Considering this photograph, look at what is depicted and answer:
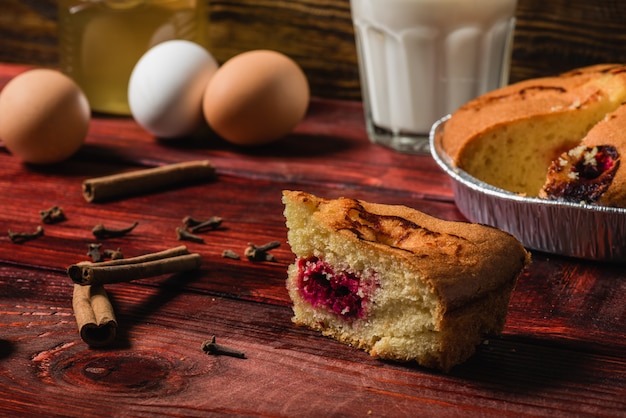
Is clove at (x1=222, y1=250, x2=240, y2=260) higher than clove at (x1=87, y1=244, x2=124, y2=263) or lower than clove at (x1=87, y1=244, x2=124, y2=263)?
Result: lower

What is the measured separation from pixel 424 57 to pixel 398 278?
2.98ft

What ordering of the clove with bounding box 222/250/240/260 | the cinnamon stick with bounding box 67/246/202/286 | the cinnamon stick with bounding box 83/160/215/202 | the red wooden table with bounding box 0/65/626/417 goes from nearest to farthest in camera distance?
the red wooden table with bounding box 0/65/626/417 < the cinnamon stick with bounding box 67/246/202/286 < the clove with bounding box 222/250/240/260 < the cinnamon stick with bounding box 83/160/215/202

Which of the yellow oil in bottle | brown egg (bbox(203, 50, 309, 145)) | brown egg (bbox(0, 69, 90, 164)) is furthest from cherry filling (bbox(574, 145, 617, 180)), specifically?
the yellow oil in bottle

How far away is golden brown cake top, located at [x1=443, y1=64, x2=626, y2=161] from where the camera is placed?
5.50ft

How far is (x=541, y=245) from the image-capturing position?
159cm

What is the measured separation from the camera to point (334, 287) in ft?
4.33

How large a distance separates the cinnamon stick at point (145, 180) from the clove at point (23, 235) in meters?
0.19

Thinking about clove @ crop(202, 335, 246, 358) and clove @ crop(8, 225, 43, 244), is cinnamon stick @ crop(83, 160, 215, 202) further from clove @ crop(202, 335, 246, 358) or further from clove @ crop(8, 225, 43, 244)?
clove @ crop(202, 335, 246, 358)

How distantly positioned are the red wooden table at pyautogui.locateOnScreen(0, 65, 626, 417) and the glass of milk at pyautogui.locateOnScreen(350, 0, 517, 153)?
0.68ft

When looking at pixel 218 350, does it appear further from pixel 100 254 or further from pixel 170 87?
pixel 170 87

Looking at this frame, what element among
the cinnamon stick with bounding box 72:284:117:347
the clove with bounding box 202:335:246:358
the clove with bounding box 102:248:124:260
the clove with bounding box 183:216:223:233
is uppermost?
the cinnamon stick with bounding box 72:284:117:347

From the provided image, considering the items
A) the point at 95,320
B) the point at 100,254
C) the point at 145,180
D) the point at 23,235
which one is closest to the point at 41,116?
the point at 145,180

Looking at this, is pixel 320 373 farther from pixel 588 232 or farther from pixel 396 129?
pixel 396 129

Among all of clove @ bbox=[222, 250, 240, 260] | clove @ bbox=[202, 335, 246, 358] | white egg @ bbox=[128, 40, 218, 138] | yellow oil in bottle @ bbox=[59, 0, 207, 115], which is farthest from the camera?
yellow oil in bottle @ bbox=[59, 0, 207, 115]
